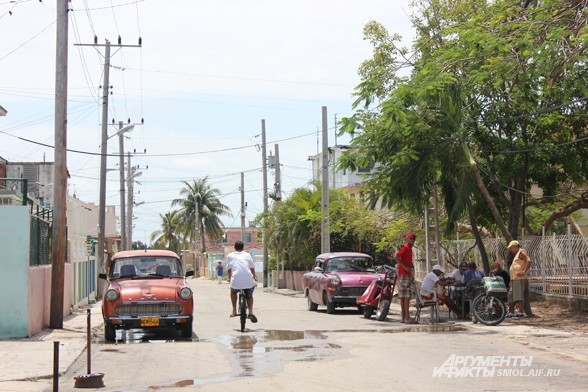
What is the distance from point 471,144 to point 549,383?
42.0 feet

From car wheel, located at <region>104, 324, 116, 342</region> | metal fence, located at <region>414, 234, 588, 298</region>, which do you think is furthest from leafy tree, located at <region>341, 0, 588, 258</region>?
car wheel, located at <region>104, 324, 116, 342</region>

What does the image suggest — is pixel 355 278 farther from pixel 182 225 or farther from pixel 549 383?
pixel 182 225

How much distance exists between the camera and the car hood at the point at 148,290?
53.5 ft

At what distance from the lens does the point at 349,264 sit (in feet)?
81.0

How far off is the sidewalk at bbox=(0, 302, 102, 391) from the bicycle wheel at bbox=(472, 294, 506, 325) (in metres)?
8.52

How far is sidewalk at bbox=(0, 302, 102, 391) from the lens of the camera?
1142 cm

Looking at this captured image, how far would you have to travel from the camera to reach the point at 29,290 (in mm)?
17266

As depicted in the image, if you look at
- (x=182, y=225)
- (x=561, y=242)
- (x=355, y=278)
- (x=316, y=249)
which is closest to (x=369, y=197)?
(x=355, y=278)

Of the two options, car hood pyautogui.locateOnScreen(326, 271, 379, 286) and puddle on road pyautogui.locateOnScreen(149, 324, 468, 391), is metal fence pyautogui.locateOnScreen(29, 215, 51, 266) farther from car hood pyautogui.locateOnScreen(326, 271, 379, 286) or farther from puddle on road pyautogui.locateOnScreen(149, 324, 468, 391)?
car hood pyautogui.locateOnScreen(326, 271, 379, 286)

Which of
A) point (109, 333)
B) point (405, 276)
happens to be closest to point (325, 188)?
point (405, 276)

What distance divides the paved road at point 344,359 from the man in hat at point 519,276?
4.31 feet

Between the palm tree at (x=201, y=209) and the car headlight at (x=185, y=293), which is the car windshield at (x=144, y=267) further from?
the palm tree at (x=201, y=209)

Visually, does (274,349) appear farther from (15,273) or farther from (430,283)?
(430,283)

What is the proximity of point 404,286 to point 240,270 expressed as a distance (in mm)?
4266
